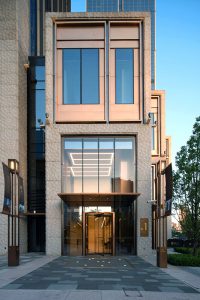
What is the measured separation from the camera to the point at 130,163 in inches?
1168

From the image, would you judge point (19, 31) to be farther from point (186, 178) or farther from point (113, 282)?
point (113, 282)

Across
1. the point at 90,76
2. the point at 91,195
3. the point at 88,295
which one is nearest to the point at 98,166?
the point at 91,195

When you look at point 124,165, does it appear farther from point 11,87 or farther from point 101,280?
point 101,280

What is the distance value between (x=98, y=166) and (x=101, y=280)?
13.9m

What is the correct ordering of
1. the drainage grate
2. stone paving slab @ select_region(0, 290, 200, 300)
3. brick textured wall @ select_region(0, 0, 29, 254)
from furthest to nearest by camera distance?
→ brick textured wall @ select_region(0, 0, 29, 254), the drainage grate, stone paving slab @ select_region(0, 290, 200, 300)

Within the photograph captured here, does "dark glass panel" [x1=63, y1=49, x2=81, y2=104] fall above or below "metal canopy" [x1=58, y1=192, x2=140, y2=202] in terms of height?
above

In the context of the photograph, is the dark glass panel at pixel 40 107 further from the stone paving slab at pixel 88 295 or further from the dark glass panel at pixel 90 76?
the stone paving slab at pixel 88 295

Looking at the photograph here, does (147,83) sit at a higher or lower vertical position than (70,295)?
higher

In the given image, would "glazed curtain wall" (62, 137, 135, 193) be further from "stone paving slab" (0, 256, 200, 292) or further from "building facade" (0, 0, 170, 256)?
"stone paving slab" (0, 256, 200, 292)

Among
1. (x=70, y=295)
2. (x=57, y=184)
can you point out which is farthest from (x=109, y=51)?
(x=70, y=295)

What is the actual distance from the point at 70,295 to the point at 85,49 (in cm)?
2070

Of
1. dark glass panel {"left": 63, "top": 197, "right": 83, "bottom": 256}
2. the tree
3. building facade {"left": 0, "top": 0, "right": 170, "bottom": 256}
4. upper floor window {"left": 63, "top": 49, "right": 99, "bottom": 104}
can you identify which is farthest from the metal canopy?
upper floor window {"left": 63, "top": 49, "right": 99, "bottom": 104}

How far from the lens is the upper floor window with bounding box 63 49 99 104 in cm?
2981

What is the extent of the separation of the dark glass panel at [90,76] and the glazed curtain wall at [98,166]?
111 inches
